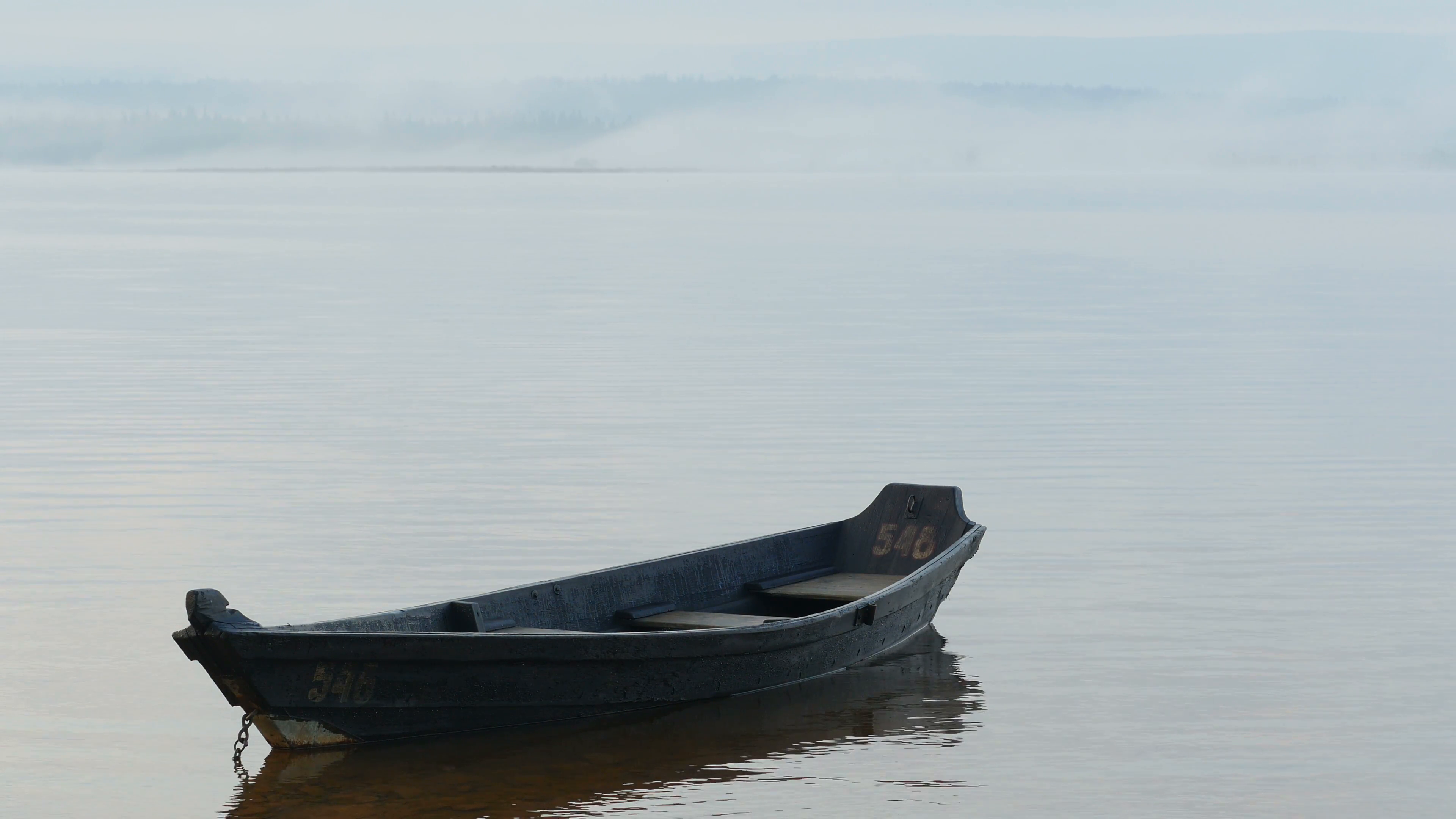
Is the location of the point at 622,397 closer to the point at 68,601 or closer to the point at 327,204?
the point at 68,601

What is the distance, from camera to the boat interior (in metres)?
13.3

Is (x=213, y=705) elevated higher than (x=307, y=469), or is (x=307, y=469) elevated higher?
(x=307, y=469)

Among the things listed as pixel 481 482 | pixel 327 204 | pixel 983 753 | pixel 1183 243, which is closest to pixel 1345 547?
pixel 983 753

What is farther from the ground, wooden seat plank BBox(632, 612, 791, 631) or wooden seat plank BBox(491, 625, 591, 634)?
wooden seat plank BBox(632, 612, 791, 631)

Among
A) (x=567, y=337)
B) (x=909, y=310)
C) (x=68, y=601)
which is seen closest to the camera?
(x=68, y=601)

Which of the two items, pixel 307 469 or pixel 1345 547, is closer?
pixel 1345 547

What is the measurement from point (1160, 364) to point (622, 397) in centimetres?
1174

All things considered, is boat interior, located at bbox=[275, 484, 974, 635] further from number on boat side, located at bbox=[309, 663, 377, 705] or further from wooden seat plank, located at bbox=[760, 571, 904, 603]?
number on boat side, located at bbox=[309, 663, 377, 705]

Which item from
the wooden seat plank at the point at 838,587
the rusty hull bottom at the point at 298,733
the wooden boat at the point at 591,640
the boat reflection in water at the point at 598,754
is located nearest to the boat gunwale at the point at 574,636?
the wooden boat at the point at 591,640

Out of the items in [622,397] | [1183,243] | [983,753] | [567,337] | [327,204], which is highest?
[327,204]

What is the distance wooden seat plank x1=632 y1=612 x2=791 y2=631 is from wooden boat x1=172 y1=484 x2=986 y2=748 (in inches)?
0.6

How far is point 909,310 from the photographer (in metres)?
51.5

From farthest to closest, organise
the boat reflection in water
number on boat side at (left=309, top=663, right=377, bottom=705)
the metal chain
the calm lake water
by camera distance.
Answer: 1. the calm lake water
2. the metal chain
3. number on boat side at (left=309, top=663, right=377, bottom=705)
4. the boat reflection in water

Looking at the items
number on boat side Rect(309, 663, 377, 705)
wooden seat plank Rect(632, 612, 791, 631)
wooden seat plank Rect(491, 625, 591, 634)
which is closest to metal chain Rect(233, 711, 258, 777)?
number on boat side Rect(309, 663, 377, 705)
